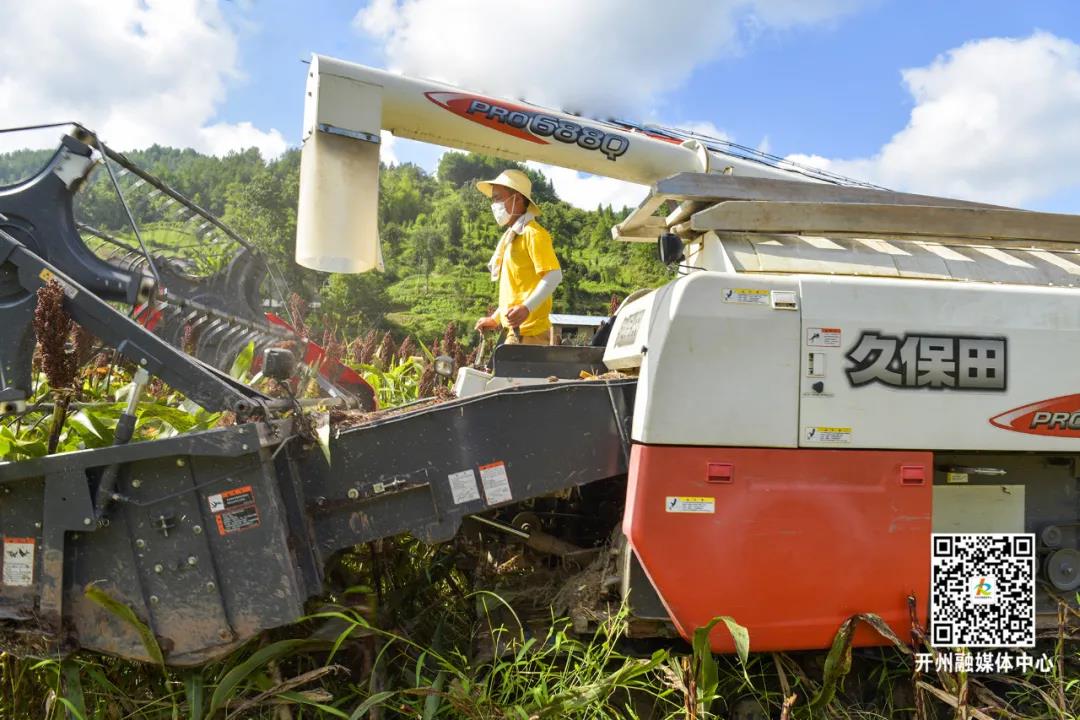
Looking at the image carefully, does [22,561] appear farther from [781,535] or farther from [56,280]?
[781,535]

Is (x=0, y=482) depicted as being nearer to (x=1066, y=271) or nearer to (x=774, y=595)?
(x=774, y=595)

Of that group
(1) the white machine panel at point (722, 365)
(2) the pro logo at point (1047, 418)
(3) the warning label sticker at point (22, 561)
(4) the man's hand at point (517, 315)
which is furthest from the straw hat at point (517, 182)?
(3) the warning label sticker at point (22, 561)

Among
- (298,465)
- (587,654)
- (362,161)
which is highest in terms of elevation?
(362,161)

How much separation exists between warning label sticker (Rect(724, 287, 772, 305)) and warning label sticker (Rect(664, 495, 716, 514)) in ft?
2.48

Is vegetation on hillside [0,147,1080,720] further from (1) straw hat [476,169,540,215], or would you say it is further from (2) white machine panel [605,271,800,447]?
(1) straw hat [476,169,540,215]

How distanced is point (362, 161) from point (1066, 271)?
10.4 ft

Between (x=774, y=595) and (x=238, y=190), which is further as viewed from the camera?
(x=238, y=190)

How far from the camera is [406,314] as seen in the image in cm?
4097

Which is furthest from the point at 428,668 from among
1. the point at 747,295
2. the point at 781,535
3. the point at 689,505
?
the point at 747,295

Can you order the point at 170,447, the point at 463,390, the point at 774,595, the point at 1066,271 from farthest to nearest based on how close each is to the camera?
the point at 463,390 < the point at 1066,271 < the point at 774,595 < the point at 170,447

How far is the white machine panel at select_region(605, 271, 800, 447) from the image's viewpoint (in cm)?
290

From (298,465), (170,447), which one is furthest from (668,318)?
(170,447)

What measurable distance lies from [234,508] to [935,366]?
2680mm

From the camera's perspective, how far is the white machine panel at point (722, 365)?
2.90 m
